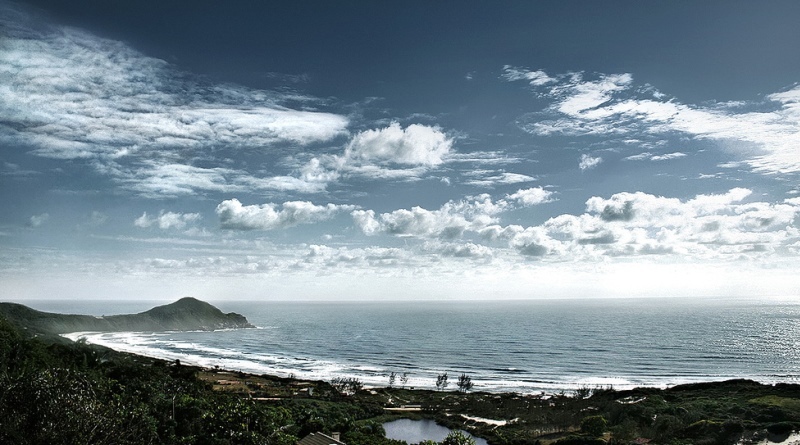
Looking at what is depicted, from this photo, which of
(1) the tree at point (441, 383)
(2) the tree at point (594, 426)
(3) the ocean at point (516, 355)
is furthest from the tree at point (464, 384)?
(2) the tree at point (594, 426)

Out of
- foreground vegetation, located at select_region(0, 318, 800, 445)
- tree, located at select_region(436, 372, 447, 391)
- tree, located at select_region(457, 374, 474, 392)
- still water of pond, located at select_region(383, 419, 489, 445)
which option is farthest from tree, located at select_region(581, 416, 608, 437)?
tree, located at select_region(436, 372, 447, 391)

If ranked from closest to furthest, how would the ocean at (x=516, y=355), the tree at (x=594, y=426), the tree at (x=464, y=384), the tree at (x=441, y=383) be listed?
the tree at (x=594, y=426) < the tree at (x=464, y=384) < the tree at (x=441, y=383) < the ocean at (x=516, y=355)

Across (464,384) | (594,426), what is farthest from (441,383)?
(594,426)

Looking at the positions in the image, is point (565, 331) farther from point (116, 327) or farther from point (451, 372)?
point (116, 327)

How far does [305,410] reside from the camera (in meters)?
55.0

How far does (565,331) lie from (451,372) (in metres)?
95.2

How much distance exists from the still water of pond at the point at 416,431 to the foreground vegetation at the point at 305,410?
1669 millimetres

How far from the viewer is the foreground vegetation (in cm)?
1494

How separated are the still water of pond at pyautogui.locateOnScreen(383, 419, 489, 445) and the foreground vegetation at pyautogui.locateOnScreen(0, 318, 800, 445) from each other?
1669 mm

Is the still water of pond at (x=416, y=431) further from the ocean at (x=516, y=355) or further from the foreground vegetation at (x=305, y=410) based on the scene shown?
the ocean at (x=516, y=355)

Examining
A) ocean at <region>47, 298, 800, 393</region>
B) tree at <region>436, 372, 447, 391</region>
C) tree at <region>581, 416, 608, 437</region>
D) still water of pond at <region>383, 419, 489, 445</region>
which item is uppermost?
tree at <region>581, 416, 608, 437</region>

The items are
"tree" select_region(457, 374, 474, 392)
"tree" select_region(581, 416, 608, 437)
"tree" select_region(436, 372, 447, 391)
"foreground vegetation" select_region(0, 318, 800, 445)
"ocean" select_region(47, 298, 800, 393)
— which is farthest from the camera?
"ocean" select_region(47, 298, 800, 393)

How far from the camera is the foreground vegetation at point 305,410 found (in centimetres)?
1494

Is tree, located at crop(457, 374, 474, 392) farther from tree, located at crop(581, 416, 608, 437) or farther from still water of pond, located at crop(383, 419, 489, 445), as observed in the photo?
tree, located at crop(581, 416, 608, 437)
